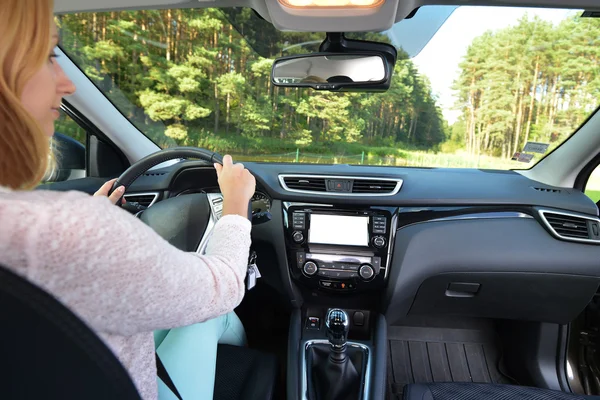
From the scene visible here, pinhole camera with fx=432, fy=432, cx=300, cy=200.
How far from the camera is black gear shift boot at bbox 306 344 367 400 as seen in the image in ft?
7.64

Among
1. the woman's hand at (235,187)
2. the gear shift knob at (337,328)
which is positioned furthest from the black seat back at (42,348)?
the gear shift knob at (337,328)

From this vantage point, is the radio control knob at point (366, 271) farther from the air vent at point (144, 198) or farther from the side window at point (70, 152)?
the side window at point (70, 152)

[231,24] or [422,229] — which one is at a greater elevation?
[231,24]

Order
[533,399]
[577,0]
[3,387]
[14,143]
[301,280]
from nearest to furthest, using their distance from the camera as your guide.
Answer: [3,387] → [14,143] → [577,0] → [533,399] → [301,280]

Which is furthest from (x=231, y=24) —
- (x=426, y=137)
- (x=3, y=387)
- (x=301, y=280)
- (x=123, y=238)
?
(x=3, y=387)

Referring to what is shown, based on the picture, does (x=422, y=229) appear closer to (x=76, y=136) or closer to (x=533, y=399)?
(x=533, y=399)

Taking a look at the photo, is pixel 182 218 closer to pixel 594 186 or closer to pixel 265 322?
pixel 265 322

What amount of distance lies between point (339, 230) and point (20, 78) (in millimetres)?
1942

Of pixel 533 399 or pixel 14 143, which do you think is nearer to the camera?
pixel 14 143

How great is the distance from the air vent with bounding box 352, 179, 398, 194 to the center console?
0.14 metres

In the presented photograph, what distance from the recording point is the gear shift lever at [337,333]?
2328 mm

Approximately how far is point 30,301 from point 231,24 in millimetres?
2296

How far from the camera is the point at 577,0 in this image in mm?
1784

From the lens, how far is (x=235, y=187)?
4.42ft
